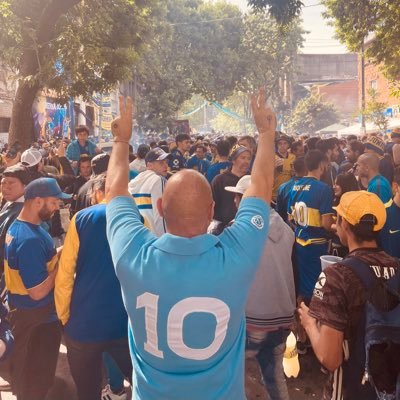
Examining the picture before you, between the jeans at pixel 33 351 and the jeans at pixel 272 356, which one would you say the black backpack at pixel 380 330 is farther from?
the jeans at pixel 33 351

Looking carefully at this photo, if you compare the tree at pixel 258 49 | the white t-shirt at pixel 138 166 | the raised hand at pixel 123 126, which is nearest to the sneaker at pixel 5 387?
the raised hand at pixel 123 126

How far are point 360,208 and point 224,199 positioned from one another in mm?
3287

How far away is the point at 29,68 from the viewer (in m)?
11.0

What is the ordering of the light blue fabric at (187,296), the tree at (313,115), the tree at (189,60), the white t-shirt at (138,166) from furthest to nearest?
the tree at (313,115) → the tree at (189,60) → the white t-shirt at (138,166) → the light blue fabric at (187,296)

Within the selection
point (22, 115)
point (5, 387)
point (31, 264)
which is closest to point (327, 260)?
point (31, 264)

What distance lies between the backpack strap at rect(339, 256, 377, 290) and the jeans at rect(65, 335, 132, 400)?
1662 millimetres

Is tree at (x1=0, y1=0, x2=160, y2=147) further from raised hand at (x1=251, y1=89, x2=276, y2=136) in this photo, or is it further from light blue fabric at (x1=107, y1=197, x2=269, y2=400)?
light blue fabric at (x1=107, y1=197, x2=269, y2=400)

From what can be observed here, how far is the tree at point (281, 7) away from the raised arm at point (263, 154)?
9.39 metres

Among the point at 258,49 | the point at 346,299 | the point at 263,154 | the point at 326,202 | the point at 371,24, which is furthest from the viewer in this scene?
the point at 258,49

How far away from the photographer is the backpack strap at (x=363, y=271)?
222cm

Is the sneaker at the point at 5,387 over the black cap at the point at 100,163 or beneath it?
beneath

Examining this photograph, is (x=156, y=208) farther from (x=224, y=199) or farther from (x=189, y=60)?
(x=189, y=60)

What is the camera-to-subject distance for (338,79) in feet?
249

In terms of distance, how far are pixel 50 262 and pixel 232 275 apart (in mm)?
2023
